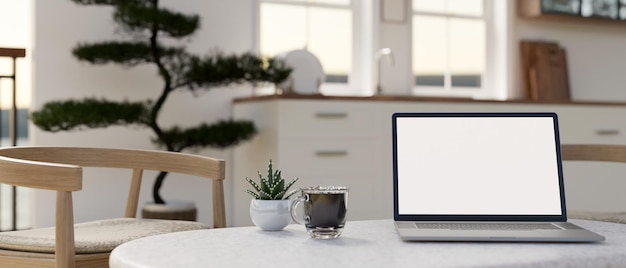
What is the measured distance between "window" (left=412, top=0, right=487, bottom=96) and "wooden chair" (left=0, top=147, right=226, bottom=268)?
10.3 feet

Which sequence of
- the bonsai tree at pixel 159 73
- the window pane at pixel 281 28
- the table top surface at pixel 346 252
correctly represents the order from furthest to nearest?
the window pane at pixel 281 28 → the bonsai tree at pixel 159 73 → the table top surface at pixel 346 252

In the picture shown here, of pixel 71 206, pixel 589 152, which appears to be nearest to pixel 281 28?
pixel 589 152

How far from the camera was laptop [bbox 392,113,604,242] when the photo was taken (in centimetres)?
146

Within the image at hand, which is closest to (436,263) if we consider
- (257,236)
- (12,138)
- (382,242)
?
(382,242)

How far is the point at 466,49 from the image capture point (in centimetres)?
539

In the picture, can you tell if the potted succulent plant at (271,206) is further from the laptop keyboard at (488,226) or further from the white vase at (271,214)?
the laptop keyboard at (488,226)

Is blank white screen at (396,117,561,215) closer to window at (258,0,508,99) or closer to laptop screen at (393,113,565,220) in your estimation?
laptop screen at (393,113,565,220)

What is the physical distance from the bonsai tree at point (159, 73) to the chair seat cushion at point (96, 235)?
165 centimetres

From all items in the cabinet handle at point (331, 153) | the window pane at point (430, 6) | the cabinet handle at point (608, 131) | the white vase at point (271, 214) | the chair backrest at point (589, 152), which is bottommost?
the white vase at point (271, 214)

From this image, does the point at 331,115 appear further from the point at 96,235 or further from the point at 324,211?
the point at 324,211

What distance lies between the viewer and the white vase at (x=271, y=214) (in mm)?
1461

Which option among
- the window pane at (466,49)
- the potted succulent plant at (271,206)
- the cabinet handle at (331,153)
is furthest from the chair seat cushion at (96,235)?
the window pane at (466,49)

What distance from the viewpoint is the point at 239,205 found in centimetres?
448

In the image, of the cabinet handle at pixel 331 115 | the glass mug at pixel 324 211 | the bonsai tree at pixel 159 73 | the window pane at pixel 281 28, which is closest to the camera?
the glass mug at pixel 324 211
